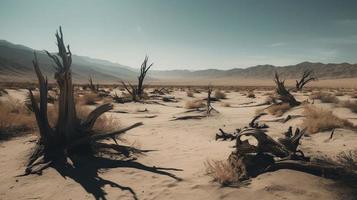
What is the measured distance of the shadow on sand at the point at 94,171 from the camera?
4953 mm

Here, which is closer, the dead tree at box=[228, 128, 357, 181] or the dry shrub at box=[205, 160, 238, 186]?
the dead tree at box=[228, 128, 357, 181]

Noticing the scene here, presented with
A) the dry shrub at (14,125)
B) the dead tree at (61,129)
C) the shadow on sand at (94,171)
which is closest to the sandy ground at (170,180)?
the shadow on sand at (94,171)

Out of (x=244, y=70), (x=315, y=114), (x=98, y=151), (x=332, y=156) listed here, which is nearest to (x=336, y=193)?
(x=332, y=156)

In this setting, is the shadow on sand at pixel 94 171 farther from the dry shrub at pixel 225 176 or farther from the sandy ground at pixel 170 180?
the dry shrub at pixel 225 176

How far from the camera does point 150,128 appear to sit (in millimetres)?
10984

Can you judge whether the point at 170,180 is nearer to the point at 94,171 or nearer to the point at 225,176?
the point at 225,176

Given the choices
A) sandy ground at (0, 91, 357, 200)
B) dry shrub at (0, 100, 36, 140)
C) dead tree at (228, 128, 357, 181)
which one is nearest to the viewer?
sandy ground at (0, 91, 357, 200)

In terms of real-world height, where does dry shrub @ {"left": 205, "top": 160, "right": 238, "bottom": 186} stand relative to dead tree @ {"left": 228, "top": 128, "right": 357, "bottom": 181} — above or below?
below

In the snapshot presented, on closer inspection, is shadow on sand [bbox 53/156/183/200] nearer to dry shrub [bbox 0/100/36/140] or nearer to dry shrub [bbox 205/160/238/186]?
dry shrub [bbox 205/160/238/186]

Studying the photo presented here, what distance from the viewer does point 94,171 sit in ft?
18.8

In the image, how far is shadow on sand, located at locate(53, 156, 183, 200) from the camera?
4953mm

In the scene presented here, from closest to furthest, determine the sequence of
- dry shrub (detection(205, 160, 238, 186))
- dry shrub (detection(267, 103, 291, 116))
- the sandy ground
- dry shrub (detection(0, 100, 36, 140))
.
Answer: the sandy ground → dry shrub (detection(205, 160, 238, 186)) → dry shrub (detection(0, 100, 36, 140)) → dry shrub (detection(267, 103, 291, 116))

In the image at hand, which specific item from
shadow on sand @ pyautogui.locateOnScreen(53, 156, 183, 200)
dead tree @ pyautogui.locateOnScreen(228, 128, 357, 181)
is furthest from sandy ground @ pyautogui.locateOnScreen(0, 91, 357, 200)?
dead tree @ pyautogui.locateOnScreen(228, 128, 357, 181)

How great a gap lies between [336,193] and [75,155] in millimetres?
4661
